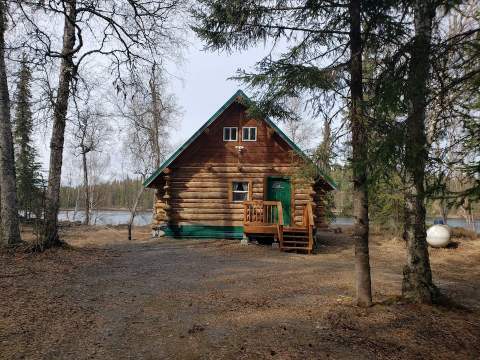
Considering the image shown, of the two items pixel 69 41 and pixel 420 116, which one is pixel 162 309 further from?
pixel 69 41

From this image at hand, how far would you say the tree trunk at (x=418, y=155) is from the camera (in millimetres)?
4980

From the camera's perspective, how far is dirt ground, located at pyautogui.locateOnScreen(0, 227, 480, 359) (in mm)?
4824

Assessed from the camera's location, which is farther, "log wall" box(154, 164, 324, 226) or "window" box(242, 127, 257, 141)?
"window" box(242, 127, 257, 141)

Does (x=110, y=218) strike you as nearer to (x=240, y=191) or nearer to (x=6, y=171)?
(x=240, y=191)

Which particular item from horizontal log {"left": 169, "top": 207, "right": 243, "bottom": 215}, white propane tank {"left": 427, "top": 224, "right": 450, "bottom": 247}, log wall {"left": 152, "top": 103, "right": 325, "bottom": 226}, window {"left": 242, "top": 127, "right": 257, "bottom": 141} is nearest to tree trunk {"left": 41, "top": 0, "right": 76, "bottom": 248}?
log wall {"left": 152, "top": 103, "right": 325, "bottom": 226}

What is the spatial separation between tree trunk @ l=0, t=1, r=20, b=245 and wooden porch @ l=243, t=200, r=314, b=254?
8.42 m

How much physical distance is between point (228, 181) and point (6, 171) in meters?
9.03

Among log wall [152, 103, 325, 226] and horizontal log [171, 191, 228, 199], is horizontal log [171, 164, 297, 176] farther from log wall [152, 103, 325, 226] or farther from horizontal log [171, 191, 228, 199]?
horizontal log [171, 191, 228, 199]

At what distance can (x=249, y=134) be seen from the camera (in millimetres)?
17094

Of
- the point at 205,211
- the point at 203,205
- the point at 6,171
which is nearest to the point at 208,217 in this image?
the point at 205,211

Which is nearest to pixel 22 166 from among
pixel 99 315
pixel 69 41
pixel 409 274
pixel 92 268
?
pixel 69 41

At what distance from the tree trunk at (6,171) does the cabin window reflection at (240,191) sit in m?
9.07

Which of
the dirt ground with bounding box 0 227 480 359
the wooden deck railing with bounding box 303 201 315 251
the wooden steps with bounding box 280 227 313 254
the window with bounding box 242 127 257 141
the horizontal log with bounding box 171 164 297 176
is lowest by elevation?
the dirt ground with bounding box 0 227 480 359

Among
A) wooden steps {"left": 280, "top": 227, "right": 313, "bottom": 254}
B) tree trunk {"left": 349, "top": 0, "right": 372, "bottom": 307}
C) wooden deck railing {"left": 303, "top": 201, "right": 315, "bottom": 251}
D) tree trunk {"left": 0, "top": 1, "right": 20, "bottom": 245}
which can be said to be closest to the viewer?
tree trunk {"left": 349, "top": 0, "right": 372, "bottom": 307}
